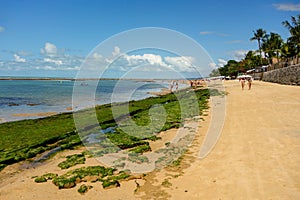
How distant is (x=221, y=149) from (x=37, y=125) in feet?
43.6

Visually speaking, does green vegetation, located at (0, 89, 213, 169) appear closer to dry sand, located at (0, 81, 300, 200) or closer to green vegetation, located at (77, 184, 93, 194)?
dry sand, located at (0, 81, 300, 200)

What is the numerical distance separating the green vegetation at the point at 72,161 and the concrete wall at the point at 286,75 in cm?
3291

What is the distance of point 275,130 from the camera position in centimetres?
1165

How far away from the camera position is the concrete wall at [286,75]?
3538 centimetres

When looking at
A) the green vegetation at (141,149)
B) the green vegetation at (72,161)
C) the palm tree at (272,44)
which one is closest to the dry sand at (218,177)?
the green vegetation at (72,161)

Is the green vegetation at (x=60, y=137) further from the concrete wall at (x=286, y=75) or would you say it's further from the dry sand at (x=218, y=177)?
the concrete wall at (x=286, y=75)

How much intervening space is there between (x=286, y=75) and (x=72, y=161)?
38.9 meters

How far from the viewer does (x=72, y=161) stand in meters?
9.34

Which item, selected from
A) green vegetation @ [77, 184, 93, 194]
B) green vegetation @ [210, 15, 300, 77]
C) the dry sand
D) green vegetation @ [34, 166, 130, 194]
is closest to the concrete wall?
green vegetation @ [210, 15, 300, 77]

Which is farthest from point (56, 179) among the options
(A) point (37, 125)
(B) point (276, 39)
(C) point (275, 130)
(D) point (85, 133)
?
(B) point (276, 39)

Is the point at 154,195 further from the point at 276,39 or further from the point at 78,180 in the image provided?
the point at 276,39

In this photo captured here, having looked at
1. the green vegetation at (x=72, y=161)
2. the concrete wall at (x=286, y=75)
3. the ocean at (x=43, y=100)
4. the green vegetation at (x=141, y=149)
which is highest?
the concrete wall at (x=286, y=75)

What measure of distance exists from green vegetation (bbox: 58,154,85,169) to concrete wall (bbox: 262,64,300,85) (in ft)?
108

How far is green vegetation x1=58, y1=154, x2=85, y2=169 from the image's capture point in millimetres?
8906
